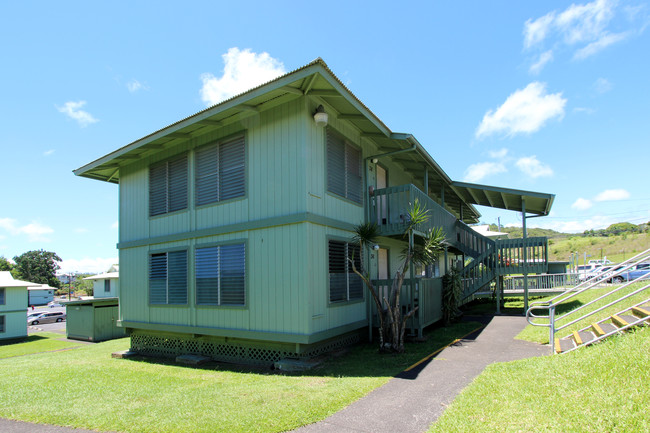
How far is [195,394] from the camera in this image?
667 centimetres

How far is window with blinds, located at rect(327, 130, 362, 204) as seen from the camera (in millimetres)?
9945

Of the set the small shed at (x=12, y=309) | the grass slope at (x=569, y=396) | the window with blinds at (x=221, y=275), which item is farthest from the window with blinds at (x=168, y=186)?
the small shed at (x=12, y=309)

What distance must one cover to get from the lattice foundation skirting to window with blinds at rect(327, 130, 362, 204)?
3.93 m

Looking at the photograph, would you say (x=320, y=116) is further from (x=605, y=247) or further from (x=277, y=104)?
(x=605, y=247)

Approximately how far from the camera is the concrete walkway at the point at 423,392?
15.4 feet

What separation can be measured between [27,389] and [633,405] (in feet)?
34.8

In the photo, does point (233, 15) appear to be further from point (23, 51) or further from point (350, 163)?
point (23, 51)

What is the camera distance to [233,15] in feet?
36.8

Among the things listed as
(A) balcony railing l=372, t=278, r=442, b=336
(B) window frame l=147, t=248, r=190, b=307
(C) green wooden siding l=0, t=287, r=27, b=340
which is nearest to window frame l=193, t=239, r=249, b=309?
(B) window frame l=147, t=248, r=190, b=307

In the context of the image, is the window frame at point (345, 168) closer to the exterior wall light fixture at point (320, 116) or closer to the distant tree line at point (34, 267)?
the exterior wall light fixture at point (320, 116)

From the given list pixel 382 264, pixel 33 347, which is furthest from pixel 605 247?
pixel 33 347

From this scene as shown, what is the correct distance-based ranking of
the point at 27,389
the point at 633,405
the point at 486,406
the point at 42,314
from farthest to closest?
1. the point at 42,314
2. the point at 27,389
3. the point at 486,406
4. the point at 633,405

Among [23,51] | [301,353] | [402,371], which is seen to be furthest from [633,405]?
[23,51]

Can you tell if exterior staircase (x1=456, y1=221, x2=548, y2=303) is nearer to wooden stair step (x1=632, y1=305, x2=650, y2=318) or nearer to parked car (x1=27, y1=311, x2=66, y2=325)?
wooden stair step (x1=632, y1=305, x2=650, y2=318)
